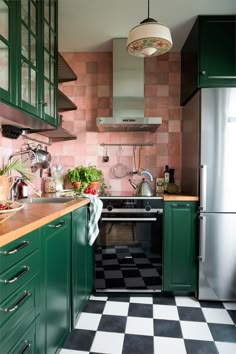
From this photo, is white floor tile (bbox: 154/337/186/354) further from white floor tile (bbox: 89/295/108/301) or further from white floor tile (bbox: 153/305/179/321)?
white floor tile (bbox: 89/295/108/301)

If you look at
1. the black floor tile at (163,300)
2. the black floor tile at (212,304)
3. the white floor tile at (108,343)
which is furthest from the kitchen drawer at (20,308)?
the black floor tile at (212,304)

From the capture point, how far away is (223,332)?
Result: 1.70 m

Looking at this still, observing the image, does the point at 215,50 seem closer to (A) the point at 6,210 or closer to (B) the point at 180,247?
(B) the point at 180,247

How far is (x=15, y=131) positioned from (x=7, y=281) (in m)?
1.29

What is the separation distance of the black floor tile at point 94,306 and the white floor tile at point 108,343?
29cm

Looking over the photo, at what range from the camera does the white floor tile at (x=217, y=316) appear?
1.84m

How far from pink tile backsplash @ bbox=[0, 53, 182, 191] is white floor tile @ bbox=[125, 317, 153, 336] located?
1.30 m

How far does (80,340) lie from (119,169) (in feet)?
5.37

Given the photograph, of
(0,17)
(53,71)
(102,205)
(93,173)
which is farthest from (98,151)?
(0,17)

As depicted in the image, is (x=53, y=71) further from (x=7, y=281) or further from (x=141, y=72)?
(x=7, y=281)

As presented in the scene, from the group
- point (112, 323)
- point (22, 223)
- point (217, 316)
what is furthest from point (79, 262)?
point (217, 316)

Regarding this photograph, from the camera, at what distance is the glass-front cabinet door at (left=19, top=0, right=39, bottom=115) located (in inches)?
55.7

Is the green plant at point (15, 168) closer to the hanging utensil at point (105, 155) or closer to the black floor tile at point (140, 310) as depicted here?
the hanging utensil at point (105, 155)

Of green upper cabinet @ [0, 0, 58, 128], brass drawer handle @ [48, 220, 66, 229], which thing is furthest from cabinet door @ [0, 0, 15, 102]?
brass drawer handle @ [48, 220, 66, 229]
